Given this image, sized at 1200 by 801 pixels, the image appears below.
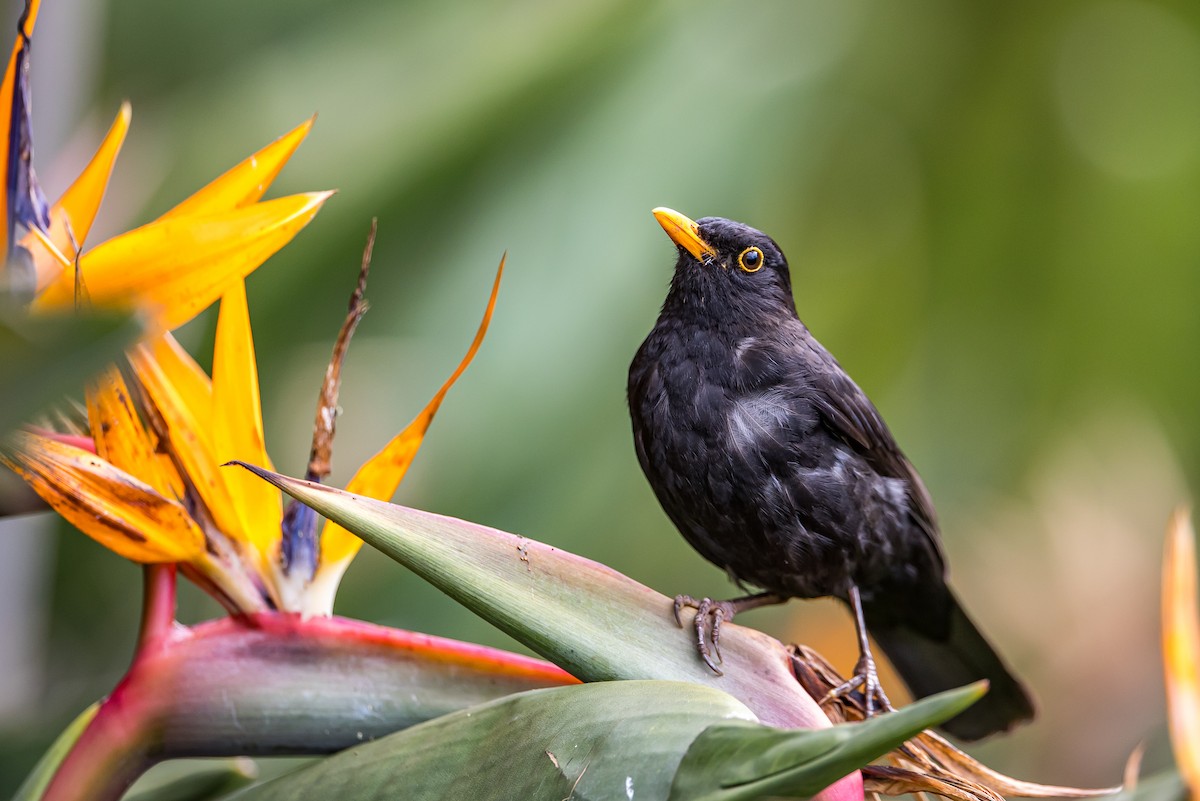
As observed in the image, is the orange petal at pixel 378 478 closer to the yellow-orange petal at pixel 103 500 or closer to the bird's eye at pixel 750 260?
the yellow-orange petal at pixel 103 500

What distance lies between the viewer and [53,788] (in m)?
0.97

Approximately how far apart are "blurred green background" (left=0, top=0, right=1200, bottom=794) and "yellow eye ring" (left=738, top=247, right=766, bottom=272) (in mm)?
1021

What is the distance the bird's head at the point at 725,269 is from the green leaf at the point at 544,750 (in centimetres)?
80

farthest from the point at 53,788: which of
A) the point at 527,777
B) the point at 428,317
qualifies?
the point at 428,317

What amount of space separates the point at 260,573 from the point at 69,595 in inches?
73.9

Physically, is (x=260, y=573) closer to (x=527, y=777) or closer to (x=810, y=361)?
(x=527, y=777)

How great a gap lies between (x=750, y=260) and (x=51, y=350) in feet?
3.77

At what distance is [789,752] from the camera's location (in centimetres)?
73

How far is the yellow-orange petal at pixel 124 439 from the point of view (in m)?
1.04

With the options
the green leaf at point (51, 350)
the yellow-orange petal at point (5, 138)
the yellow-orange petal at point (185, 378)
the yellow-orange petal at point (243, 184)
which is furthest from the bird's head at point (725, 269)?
the green leaf at point (51, 350)

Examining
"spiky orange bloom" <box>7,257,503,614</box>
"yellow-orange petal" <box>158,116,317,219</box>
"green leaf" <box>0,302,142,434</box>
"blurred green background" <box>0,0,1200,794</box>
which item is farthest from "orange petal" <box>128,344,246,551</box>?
"blurred green background" <box>0,0,1200,794</box>

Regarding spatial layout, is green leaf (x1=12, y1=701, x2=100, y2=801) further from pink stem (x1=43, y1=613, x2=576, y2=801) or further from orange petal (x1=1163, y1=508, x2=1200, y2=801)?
orange petal (x1=1163, y1=508, x2=1200, y2=801)

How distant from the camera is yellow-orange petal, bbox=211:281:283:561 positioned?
1092 millimetres

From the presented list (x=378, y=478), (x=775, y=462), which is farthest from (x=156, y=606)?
(x=775, y=462)
